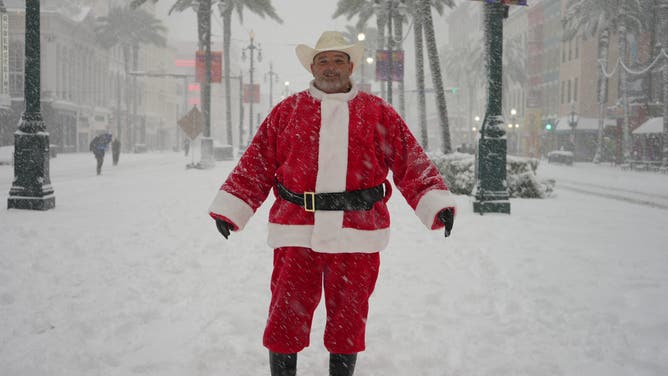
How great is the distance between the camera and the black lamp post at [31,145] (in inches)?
421

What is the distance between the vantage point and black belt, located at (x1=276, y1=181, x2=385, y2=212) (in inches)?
126

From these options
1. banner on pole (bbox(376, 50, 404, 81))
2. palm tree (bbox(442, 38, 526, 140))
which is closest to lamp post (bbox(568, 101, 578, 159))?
palm tree (bbox(442, 38, 526, 140))

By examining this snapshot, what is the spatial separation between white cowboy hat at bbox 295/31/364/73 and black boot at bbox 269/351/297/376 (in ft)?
4.81

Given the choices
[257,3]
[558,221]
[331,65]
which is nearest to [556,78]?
[257,3]

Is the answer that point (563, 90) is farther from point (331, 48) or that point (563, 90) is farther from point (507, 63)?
point (331, 48)

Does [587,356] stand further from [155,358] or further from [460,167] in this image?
[460,167]

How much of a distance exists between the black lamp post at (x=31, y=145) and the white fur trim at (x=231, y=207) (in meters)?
8.48

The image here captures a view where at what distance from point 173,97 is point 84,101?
3393 cm

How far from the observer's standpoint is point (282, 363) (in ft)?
10.7

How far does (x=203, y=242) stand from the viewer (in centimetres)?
812

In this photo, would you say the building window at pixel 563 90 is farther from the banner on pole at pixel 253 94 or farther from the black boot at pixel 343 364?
the black boot at pixel 343 364

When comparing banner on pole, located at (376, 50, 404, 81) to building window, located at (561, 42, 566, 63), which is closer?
banner on pole, located at (376, 50, 404, 81)

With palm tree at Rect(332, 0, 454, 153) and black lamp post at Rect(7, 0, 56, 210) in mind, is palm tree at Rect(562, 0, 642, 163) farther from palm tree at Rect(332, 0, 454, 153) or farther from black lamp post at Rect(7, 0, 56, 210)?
black lamp post at Rect(7, 0, 56, 210)

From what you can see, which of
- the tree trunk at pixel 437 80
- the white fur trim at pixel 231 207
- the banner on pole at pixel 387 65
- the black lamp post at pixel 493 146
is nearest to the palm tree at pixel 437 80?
the tree trunk at pixel 437 80
